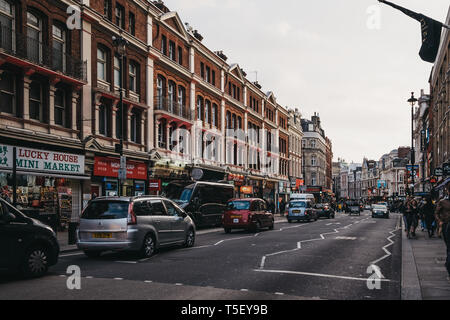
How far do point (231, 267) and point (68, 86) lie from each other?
15.8m

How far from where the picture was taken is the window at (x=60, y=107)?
2289 centimetres

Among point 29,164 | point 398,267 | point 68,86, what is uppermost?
point 68,86

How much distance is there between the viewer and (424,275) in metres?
9.69

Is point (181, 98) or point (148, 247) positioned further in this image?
point (181, 98)

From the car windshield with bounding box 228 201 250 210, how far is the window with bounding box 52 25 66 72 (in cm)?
1039

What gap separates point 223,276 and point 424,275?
4107mm

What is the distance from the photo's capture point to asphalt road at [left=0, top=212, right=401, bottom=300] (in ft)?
25.7

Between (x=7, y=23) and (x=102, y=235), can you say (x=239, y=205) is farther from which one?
(x=7, y=23)

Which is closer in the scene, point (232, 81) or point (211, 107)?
point (211, 107)

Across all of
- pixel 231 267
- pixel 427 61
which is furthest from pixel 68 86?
pixel 427 61

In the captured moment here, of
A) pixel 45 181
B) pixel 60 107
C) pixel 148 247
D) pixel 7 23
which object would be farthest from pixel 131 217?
pixel 60 107
